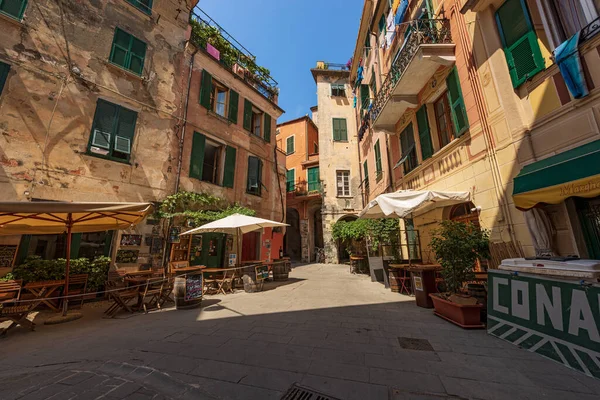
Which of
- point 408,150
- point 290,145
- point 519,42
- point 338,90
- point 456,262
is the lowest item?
point 456,262

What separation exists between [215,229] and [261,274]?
210cm

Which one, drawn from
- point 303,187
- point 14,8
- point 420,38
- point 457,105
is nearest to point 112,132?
point 14,8

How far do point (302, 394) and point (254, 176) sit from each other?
1054cm

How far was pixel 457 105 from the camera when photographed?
6.45 meters

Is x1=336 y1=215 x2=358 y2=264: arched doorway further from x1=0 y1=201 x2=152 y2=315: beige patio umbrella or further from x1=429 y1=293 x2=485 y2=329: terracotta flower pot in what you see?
x1=0 y1=201 x2=152 y2=315: beige patio umbrella

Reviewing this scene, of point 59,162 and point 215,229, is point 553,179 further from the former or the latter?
point 59,162

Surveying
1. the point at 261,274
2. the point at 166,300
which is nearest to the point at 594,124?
the point at 261,274

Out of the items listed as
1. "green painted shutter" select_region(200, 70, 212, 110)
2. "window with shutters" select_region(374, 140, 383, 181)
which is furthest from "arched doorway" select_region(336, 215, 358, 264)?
"green painted shutter" select_region(200, 70, 212, 110)

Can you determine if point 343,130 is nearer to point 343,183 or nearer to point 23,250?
point 343,183

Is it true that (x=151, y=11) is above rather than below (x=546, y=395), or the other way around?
above

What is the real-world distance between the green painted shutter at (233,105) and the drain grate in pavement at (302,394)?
36.2 ft

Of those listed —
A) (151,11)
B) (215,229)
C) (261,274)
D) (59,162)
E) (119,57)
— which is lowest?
(261,274)

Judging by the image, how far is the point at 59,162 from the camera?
643 centimetres

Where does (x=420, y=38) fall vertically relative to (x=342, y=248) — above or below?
above
